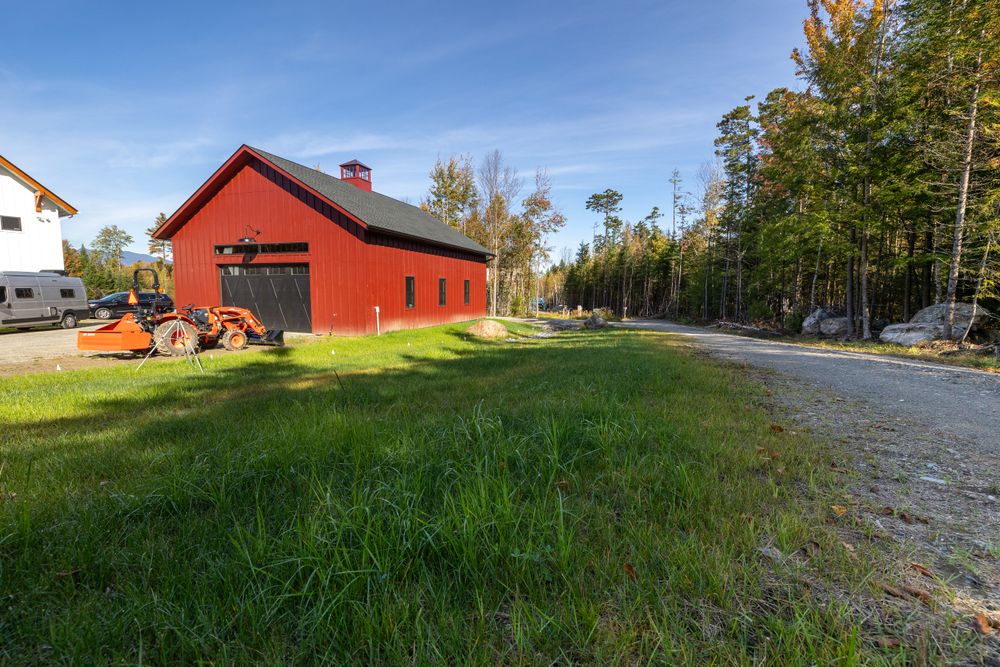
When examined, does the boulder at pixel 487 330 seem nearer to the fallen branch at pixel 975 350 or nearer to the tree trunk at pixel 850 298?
the tree trunk at pixel 850 298

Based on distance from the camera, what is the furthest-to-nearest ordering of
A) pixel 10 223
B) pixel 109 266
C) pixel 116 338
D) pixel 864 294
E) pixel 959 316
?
pixel 109 266, pixel 10 223, pixel 864 294, pixel 959 316, pixel 116 338

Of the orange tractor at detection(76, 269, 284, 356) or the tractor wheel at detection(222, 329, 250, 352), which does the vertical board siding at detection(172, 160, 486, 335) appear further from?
the tractor wheel at detection(222, 329, 250, 352)

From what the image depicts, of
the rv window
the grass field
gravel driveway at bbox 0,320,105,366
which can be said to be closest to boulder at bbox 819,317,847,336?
the grass field

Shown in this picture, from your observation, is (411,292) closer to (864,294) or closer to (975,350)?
(864,294)

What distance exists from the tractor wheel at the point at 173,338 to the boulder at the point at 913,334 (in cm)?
2057

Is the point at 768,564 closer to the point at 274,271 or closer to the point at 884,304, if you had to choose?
the point at 274,271

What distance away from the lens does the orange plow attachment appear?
9.48 metres

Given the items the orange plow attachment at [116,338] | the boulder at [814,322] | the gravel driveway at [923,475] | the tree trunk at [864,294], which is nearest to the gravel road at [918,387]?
the gravel driveway at [923,475]

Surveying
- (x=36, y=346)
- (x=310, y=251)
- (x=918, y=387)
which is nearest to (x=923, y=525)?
(x=918, y=387)

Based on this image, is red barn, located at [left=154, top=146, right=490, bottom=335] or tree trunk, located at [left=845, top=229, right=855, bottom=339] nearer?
red barn, located at [left=154, top=146, right=490, bottom=335]

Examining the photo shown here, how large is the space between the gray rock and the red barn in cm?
1869

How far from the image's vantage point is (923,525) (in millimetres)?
2332

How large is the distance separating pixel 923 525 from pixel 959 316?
15.5m

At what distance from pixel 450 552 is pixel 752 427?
3.37 metres
